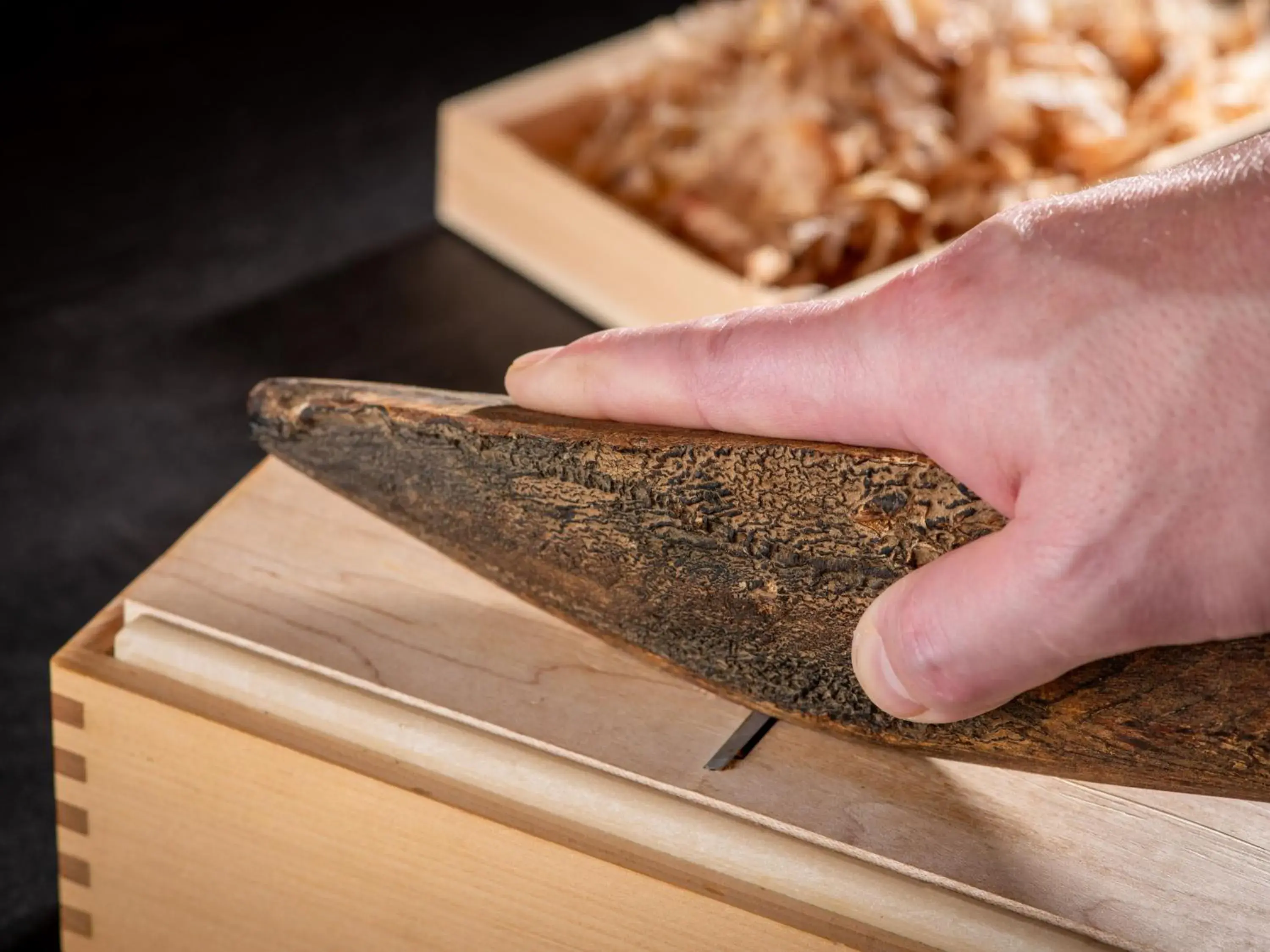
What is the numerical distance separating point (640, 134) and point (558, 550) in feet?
3.14

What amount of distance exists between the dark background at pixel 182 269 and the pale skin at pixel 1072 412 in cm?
82

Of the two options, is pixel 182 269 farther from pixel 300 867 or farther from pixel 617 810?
pixel 617 810

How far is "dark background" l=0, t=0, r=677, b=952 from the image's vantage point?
1.33 meters

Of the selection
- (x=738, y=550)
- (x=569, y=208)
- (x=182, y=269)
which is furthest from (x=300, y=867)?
(x=182, y=269)

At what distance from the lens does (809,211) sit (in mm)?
1519

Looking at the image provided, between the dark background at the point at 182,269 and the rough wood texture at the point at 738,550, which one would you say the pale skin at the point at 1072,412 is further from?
the dark background at the point at 182,269

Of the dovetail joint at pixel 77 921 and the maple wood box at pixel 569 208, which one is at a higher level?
the maple wood box at pixel 569 208

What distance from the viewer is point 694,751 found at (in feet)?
2.55

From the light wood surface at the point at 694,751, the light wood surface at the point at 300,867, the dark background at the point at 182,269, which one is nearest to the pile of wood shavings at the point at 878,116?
the dark background at the point at 182,269

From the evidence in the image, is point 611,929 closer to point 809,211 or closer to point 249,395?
point 249,395

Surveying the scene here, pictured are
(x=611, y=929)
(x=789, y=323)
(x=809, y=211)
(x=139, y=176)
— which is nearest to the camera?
(x=789, y=323)

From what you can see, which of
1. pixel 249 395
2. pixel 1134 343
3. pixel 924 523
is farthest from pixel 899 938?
pixel 249 395

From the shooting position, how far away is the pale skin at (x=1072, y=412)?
1.71 ft

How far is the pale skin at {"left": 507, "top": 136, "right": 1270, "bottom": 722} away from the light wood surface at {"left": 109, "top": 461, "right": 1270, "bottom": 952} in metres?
0.13
